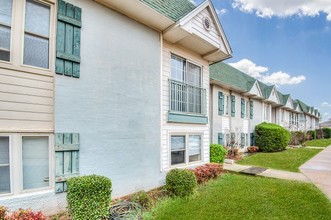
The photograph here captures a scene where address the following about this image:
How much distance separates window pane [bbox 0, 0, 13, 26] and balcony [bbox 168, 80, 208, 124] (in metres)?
5.31

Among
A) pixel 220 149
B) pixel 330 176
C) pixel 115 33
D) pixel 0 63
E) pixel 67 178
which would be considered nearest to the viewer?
pixel 0 63

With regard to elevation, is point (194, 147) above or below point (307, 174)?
above

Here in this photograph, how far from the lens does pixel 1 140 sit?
430cm

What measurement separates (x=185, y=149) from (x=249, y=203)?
3322mm

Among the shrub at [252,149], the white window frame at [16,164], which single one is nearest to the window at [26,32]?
the white window frame at [16,164]

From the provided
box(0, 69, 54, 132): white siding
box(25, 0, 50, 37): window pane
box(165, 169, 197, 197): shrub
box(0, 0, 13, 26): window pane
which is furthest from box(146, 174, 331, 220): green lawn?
box(0, 0, 13, 26): window pane

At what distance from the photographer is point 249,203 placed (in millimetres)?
6184

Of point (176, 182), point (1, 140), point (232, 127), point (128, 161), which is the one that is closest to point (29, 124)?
point (1, 140)

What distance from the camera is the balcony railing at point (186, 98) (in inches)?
328

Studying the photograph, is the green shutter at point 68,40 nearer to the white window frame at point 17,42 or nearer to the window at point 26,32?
the window at point 26,32

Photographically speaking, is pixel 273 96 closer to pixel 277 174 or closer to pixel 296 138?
pixel 296 138

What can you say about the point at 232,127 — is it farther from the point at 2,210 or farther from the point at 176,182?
the point at 2,210

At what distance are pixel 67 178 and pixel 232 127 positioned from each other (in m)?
14.1

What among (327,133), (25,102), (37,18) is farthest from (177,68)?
(327,133)
